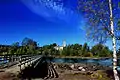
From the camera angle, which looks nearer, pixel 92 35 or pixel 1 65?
pixel 92 35

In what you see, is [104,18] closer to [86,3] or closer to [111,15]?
[111,15]

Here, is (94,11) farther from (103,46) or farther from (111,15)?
(103,46)

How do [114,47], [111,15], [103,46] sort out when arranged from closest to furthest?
[114,47] < [111,15] < [103,46]

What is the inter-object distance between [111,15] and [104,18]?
691mm

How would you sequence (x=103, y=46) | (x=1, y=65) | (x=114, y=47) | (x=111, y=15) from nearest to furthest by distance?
1. (x=114, y=47)
2. (x=111, y=15)
3. (x=103, y=46)
4. (x=1, y=65)

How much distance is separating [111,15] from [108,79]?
400 inches

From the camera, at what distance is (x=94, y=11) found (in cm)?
1844

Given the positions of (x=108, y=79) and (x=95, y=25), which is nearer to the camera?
(x=95, y=25)

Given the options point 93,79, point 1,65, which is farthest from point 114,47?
point 1,65

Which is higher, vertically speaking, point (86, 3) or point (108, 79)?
point (86, 3)

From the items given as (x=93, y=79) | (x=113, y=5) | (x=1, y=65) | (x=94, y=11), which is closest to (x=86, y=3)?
(x=94, y=11)

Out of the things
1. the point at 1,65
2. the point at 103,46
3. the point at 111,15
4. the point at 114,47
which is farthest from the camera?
the point at 1,65

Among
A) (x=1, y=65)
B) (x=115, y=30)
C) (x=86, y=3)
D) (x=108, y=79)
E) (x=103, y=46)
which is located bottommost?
(x=108, y=79)

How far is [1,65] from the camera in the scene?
80.4ft
